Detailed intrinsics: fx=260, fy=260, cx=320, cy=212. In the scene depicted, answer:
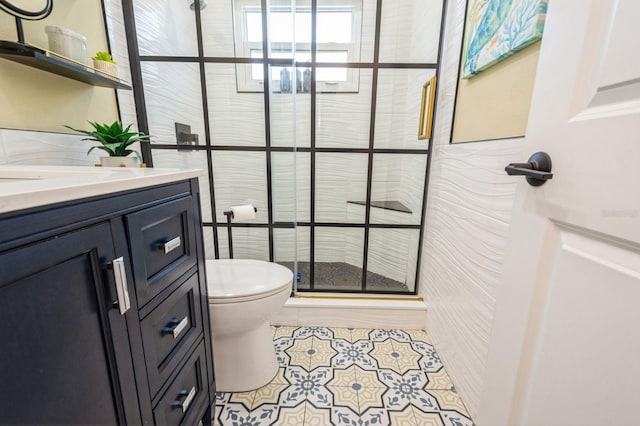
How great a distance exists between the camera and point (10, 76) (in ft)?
2.67

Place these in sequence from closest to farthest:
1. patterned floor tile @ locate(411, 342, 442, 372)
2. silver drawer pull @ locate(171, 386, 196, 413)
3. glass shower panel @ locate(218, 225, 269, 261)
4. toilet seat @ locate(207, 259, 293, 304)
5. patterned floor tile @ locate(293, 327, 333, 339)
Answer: silver drawer pull @ locate(171, 386, 196, 413) < toilet seat @ locate(207, 259, 293, 304) < patterned floor tile @ locate(411, 342, 442, 372) < patterned floor tile @ locate(293, 327, 333, 339) < glass shower panel @ locate(218, 225, 269, 261)

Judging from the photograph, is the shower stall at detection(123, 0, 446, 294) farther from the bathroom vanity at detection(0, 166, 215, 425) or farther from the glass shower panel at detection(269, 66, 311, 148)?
the bathroom vanity at detection(0, 166, 215, 425)

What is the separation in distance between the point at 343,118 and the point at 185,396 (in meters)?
1.41

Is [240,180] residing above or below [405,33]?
below

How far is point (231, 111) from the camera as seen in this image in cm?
144

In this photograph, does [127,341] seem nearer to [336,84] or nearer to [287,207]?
[287,207]

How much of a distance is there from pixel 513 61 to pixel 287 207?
1177 mm

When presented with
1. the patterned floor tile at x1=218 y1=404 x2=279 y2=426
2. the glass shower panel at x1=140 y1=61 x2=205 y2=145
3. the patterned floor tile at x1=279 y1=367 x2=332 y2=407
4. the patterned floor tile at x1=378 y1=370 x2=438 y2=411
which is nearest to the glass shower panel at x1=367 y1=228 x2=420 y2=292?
the patterned floor tile at x1=378 y1=370 x2=438 y2=411

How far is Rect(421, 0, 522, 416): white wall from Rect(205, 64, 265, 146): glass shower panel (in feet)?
3.19

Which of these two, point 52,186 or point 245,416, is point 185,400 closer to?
point 245,416

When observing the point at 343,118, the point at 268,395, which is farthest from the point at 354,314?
the point at 343,118

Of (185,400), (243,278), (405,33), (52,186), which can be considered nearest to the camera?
(52,186)

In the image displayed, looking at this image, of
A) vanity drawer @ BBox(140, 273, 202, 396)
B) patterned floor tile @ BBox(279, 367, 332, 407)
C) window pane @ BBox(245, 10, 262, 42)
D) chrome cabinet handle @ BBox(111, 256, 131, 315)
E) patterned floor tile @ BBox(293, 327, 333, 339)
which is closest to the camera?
chrome cabinet handle @ BBox(111, 256, 131, 315)

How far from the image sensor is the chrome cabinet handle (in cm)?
47
